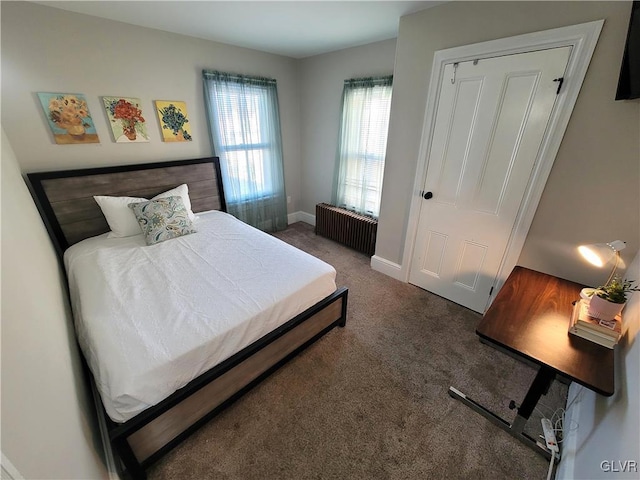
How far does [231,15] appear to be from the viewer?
209 centimetres

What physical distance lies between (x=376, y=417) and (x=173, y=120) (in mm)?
3199

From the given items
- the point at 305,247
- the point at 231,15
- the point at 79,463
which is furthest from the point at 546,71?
the point at 79,463

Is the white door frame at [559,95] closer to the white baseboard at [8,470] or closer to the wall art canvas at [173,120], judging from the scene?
the wall art canvas at [173,120]

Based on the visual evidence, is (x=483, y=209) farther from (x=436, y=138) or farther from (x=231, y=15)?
(x=231, y=15)

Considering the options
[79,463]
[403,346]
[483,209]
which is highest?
[483,209]

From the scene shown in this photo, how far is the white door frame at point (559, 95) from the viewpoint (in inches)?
58.1

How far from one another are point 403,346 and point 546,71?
2.07 meters

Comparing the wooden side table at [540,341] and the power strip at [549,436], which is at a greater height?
the wooden side table at [540,341]

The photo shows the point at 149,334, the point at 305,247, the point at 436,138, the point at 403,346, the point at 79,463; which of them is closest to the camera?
the point at 79,463

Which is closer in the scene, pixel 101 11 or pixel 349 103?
pixel 101 11

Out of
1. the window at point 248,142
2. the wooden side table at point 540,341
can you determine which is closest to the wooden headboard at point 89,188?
the window at point 248,142

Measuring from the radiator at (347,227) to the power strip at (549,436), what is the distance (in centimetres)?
207

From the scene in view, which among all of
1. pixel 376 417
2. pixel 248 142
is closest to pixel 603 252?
pixel 376 417

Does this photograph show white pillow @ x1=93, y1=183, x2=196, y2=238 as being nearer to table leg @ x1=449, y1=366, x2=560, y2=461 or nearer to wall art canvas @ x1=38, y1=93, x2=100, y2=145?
wall art canvas @ x1=38, y1=93, x2=100, y2=145
